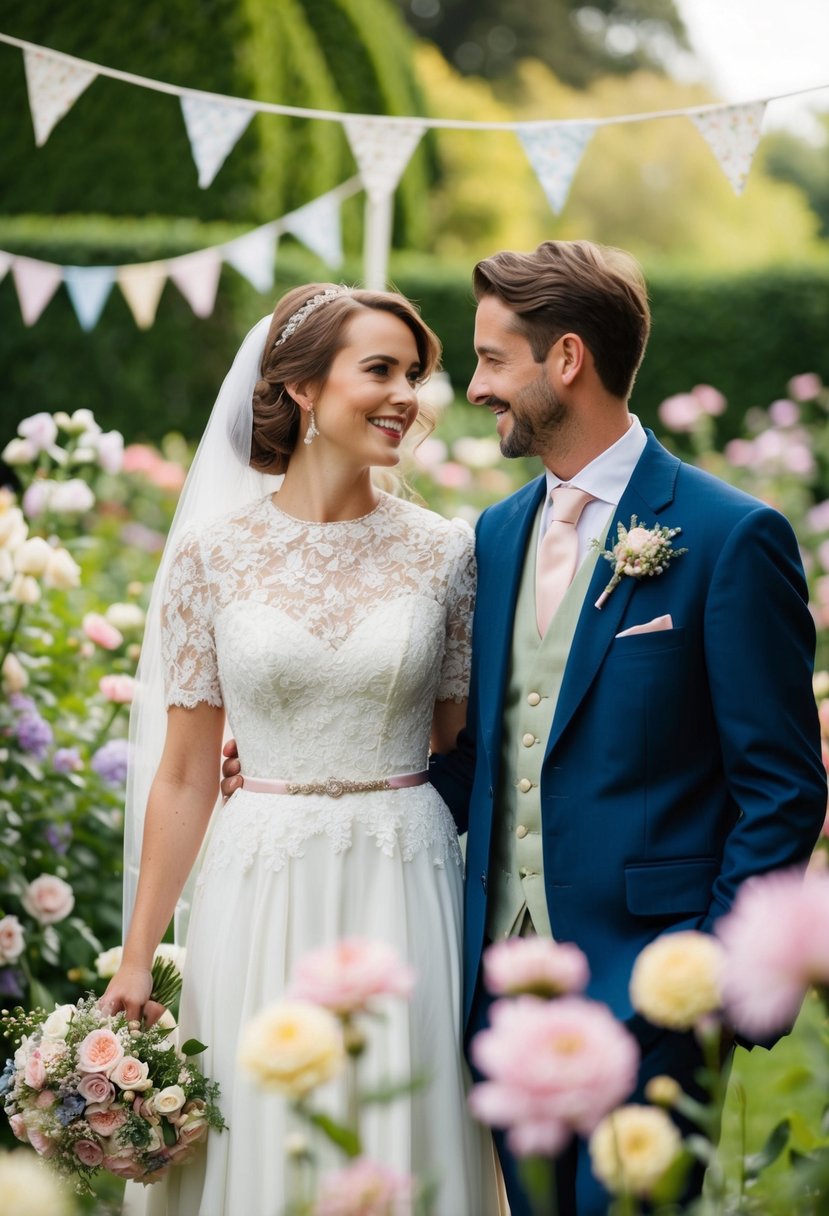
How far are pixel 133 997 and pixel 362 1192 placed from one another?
1.75 m

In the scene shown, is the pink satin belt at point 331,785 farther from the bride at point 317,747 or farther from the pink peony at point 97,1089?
the pink peony at point 97,1089

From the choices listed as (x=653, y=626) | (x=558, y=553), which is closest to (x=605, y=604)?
(x=653, y=626)

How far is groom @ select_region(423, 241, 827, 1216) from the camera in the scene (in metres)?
2.36

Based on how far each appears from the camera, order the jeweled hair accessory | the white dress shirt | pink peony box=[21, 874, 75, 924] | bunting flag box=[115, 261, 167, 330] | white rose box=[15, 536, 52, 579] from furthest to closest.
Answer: bunting flag box=[115, 261, 167, 330] < white rose box=[15, 536, 52, 579] < pink peony box=[21, 874, 75, 924] < the jeweled hair accessory < the white dress shirt

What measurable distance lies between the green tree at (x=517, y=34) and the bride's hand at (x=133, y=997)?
95.0ft

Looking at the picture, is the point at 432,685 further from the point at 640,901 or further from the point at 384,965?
the point at 384,965

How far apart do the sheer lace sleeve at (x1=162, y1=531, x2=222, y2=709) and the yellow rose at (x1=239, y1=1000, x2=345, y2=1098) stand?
1.79m

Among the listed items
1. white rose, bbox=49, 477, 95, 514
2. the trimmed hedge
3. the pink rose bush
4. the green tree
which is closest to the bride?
the pink rose bush

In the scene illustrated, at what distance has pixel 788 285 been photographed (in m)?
12.3

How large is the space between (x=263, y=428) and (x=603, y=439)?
30.1 inches

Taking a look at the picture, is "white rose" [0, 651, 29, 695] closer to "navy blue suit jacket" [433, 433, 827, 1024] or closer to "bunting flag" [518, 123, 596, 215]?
"navy blue suit jacket" [433, 433, 827, 1024]

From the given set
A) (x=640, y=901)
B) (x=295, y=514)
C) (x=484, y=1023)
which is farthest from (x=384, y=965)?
(x=295, y=514)

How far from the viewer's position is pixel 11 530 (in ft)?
12.2

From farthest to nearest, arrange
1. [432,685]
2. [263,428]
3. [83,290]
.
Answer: [83,290] < [263,428] < [432,685]
